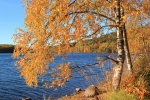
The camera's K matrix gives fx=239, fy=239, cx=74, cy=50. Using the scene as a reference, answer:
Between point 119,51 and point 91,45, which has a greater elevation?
point 91,45

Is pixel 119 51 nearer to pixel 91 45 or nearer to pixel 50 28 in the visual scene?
pixel 91 45

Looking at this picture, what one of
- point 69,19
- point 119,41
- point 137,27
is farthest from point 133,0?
point 137,27

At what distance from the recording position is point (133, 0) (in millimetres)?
12453

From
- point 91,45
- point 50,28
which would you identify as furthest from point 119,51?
point 50,28

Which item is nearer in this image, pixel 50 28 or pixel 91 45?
pixel 50 28

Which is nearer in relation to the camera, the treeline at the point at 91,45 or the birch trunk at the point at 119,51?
the treeline at the point at 91,45

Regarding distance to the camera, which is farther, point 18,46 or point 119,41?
point 119,41

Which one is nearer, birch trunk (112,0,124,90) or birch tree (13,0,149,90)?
birch tree (13,0,149,90)

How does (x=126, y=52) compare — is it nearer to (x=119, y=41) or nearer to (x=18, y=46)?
(x=119, y=41)

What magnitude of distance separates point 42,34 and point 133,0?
538 centimetres

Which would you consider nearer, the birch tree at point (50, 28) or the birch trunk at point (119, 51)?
the birch tree at point (50, 28)

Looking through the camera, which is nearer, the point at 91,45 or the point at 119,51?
the point at 119,51

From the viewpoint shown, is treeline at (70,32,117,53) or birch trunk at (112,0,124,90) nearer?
treeline at (70,32,117,53)

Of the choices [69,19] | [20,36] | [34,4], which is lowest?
[20,36]
